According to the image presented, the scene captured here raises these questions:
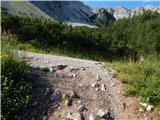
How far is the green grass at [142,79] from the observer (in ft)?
34.3

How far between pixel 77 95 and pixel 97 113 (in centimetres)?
92

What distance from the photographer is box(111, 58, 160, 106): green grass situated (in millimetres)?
10445

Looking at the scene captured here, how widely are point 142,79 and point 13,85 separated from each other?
10.7 feet

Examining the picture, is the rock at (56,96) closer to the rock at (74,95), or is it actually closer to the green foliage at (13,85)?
the rock at (74,95)

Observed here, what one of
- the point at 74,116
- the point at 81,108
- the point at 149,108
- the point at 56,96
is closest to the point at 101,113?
the point at 81,108

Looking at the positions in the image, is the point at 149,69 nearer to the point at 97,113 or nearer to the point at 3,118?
the point at 97,113

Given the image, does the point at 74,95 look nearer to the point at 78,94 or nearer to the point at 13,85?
the point at 78,94

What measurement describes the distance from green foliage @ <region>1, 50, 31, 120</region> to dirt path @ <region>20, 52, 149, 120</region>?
27 centimetres

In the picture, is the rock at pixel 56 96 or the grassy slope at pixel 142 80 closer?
the grassy slope at pixel 142 80

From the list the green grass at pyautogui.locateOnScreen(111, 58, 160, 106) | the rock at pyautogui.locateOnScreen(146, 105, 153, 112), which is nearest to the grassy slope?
the green grass at pyautogui.locateOnScreen(111, 58, 160, 106)

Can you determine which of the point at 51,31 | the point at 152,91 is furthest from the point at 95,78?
the point at 51,31

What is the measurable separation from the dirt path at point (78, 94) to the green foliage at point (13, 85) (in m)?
0.27

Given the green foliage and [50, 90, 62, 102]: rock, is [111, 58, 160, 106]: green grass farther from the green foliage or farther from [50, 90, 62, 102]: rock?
the green foliage

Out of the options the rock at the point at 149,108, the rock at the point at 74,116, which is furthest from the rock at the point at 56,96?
the rock at the point at 149,108
